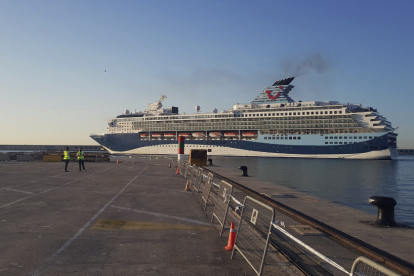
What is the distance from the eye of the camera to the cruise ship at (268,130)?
268 ft

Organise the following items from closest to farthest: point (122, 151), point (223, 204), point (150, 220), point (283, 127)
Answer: point (223, 204), point (150, 220), point (283, 127), point (122, 151)

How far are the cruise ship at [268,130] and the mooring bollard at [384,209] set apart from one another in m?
75.3

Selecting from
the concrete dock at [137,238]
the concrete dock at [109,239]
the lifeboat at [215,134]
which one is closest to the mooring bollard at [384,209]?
the concrete dock at [137,238]

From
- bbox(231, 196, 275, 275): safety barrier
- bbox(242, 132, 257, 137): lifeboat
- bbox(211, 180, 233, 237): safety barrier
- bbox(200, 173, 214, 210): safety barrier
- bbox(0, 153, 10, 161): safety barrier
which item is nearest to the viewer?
bbox(231, 196, 275, 275): safety barrier

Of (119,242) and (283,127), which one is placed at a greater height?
(283,127)

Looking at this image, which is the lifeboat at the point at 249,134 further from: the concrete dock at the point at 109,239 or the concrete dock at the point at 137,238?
the concrete dock at the point at 109,239

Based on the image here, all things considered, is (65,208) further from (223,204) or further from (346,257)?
(346,257)

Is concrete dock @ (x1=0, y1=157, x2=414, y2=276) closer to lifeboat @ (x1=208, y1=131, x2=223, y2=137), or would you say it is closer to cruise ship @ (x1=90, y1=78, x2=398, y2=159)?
cruise ship @ (x1=90, y1=78, x2=398, y2=159)

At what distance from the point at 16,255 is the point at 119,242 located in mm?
1820

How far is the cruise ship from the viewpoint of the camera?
268ft

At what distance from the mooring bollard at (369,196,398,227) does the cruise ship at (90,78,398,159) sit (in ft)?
247

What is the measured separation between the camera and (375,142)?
7969 cm

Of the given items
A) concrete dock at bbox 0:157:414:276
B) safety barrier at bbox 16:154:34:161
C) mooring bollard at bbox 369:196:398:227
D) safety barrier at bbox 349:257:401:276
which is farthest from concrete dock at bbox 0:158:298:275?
safety barrier at bbox 16:154:34:161

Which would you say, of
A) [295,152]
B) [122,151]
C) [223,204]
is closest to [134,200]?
[223,204]
